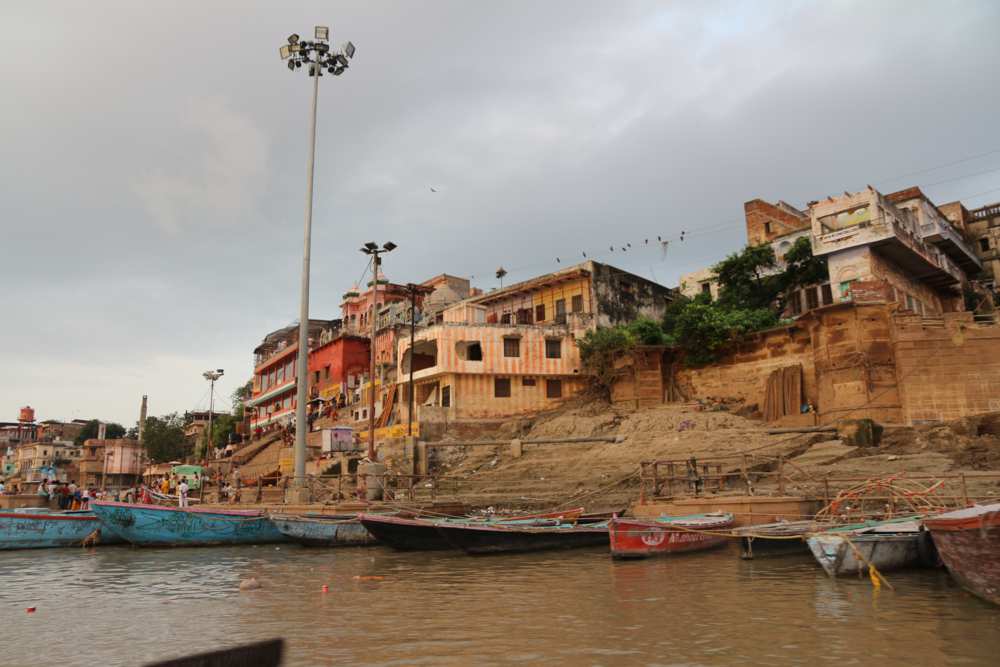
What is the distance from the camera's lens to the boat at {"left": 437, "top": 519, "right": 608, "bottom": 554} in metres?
17.0

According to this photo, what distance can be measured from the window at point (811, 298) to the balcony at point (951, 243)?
620cm

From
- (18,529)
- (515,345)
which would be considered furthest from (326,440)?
(18,529)

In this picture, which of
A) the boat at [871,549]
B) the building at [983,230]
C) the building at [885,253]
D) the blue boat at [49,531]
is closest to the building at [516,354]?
the building at [885,253]

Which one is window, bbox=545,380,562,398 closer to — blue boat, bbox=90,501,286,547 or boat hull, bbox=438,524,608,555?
blue boat, bbox=90,501,286,547

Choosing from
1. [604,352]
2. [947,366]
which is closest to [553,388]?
[604,352]

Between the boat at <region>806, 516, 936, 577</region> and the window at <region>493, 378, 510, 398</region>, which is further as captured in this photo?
the window at <region>493, 378, 510, 398</region>

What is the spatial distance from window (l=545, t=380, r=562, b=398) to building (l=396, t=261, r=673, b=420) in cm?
6

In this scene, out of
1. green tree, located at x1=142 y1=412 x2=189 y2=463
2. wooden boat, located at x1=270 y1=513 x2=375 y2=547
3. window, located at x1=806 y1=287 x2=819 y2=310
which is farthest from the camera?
green tree, located at x1=142 y1=412 x2=189 y2=463

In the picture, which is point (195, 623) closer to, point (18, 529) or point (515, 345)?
point (18, 529)

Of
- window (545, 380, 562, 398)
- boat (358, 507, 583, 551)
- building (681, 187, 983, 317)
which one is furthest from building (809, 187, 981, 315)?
boat (358, 507, 583, 551)

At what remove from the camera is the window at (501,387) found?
37259 mm

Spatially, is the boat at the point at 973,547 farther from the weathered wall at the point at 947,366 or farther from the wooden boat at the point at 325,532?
the weathered wall at the point at 947,366

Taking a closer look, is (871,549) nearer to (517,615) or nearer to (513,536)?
(517,615)

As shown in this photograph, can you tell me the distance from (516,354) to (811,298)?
15.4 metres
